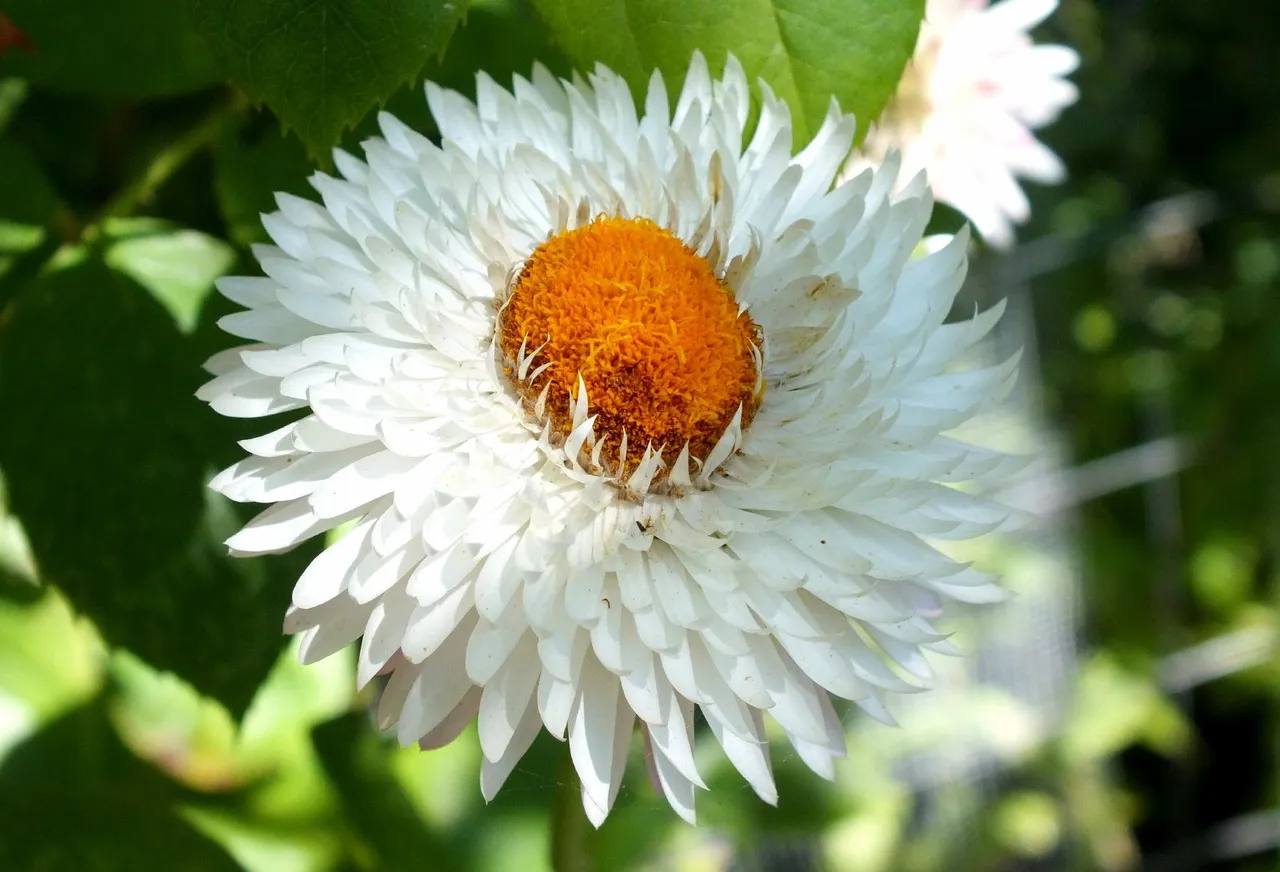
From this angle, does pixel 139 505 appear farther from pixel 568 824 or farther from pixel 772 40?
pixel 772 40

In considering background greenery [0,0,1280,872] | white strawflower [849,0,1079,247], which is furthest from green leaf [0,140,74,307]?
white strawflower [849,0,1079,247]

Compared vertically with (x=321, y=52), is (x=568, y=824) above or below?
below

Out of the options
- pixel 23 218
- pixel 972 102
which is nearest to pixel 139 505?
pixel 23 218

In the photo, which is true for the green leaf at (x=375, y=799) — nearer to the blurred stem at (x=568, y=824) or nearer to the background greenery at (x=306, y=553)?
the background greenery at (x=306, y=553)

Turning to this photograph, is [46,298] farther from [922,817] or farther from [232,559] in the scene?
[922,817]

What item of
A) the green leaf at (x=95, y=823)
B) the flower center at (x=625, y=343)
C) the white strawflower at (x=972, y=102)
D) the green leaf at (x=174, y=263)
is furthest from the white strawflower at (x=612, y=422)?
the green leaf at (x=95, y=823)

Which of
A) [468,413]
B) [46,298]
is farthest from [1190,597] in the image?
[46,298]
